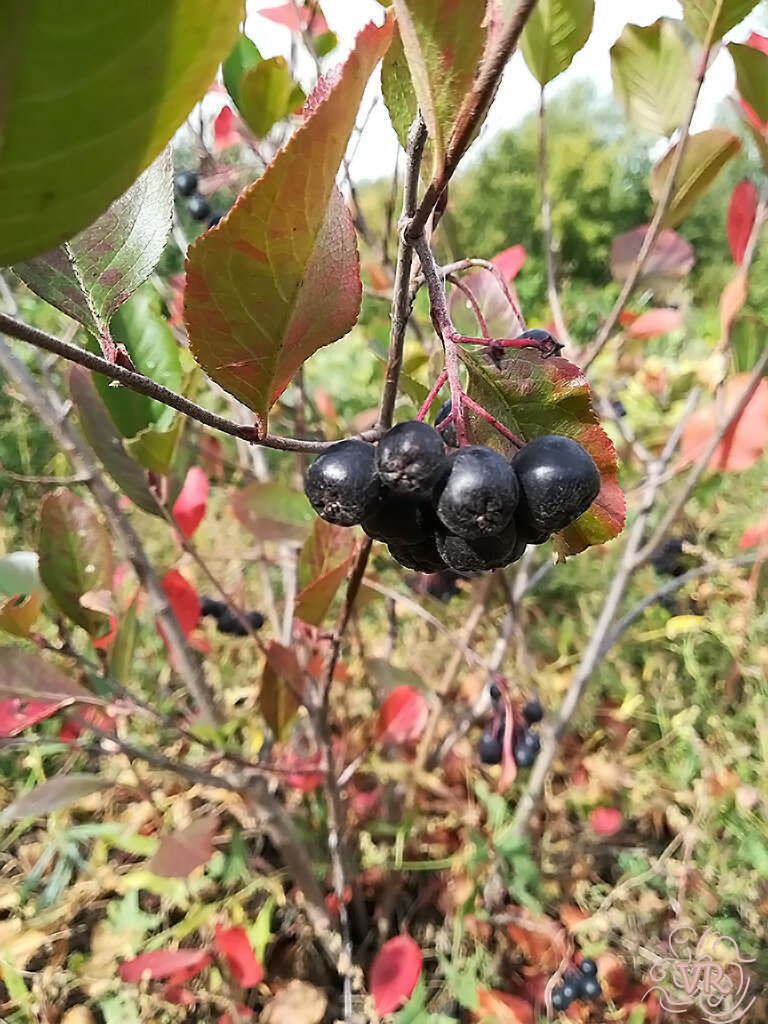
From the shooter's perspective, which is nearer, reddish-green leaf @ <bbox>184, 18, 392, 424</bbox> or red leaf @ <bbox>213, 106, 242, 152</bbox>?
reddish-green leaf @ <bbox>184, 18, 392, 424</bbox>

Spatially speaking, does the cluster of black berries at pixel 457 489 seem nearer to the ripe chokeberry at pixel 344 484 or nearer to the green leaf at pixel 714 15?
the ripe chokeberry at pixel 344 484

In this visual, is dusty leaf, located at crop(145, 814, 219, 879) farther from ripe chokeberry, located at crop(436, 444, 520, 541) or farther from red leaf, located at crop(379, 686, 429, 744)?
ripe chokeberry, located at crop(436, 444, 520, 541)

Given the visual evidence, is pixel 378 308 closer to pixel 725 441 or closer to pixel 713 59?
pixel 725 441

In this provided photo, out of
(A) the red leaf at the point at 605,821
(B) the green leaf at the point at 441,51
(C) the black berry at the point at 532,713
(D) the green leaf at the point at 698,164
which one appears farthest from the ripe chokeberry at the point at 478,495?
(A) the red leaf at the point at 605,821

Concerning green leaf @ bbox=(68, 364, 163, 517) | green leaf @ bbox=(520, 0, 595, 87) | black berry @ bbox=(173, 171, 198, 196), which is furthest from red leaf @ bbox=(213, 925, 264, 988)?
black berry @ bbox=(173, 171, 198, 196)

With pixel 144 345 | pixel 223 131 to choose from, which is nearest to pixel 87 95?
pixel 144 345
